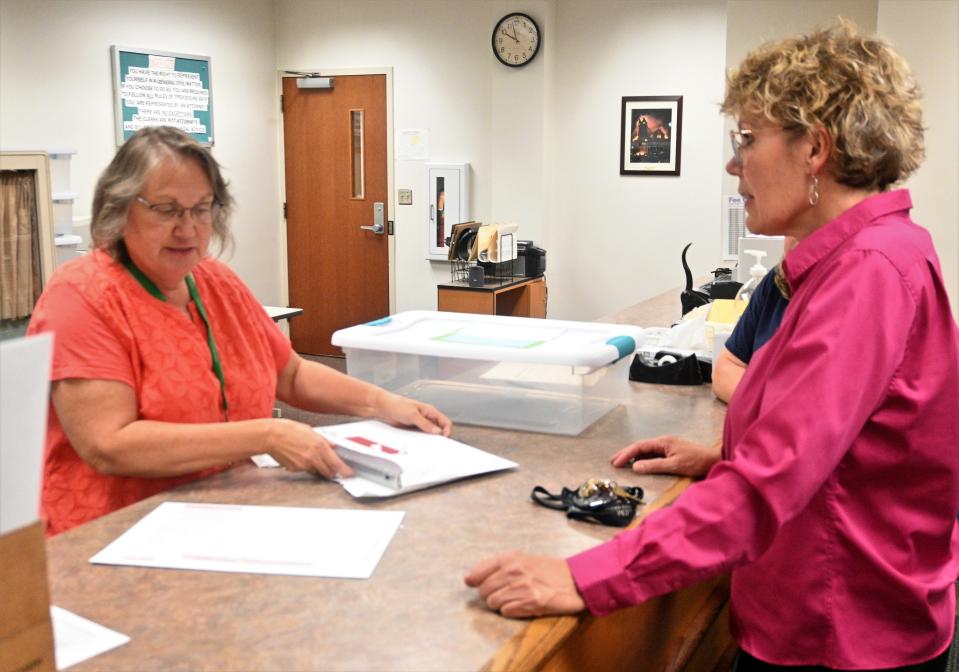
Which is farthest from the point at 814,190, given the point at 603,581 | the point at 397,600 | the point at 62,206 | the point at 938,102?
the point at 62,206

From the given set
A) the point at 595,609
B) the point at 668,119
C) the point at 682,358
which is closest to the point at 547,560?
the point at 595,609

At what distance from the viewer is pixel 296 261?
7723 mm

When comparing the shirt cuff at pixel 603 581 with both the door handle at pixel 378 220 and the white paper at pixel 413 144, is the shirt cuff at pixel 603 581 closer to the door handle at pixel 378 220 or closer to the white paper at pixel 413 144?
the white paper at pixel 413 144

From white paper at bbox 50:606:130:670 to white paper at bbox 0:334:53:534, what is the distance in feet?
1.43

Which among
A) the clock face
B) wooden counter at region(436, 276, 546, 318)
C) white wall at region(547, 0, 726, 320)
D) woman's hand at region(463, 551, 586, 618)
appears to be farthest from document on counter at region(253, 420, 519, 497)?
the clock face

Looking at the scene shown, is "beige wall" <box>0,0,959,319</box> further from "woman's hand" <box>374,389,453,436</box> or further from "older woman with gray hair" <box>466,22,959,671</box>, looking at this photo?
"older woman with gray hair" <box>466,22,959,671</box>

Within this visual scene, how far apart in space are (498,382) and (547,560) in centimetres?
93

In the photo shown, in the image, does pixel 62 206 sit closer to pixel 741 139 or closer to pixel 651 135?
pixel 651 135

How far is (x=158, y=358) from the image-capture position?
1.77 meters

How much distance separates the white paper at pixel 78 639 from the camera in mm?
1072

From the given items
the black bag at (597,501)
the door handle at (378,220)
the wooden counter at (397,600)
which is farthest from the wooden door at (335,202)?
the black bag at (597,501)

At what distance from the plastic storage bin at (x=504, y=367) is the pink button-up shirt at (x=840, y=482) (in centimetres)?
71

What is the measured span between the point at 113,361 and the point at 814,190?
1.18 metres

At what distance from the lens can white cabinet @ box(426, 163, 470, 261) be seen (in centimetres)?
705
